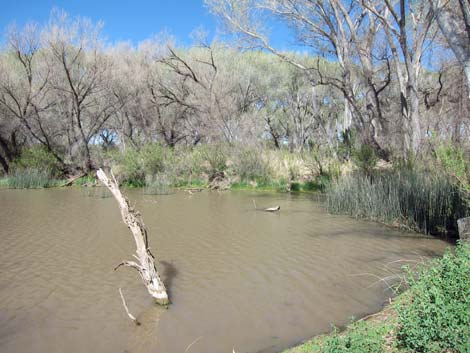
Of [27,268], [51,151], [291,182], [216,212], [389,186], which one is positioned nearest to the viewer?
[27,268]

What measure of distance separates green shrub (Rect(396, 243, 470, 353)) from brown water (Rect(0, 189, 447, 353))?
1.11 meters

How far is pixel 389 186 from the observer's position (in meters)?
8.67

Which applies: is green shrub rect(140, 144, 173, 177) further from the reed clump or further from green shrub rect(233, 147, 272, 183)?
the reed clump

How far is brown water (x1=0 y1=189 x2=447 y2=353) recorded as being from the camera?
11.9 feet

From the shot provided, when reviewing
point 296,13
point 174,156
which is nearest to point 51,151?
point 174,156

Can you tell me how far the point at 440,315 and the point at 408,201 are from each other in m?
6.07

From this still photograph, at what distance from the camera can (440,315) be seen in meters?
2.62

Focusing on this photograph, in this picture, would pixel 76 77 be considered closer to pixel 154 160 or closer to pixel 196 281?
pixel 154 160

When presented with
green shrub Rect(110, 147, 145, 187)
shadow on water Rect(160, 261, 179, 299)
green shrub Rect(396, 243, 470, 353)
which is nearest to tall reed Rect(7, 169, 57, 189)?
green shrub Rect(110, 147, 145, 187)

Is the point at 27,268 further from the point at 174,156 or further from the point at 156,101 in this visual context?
the point at 156,101

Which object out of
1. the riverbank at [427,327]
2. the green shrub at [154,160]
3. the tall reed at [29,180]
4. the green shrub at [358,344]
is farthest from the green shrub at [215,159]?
the green shrub at [358,344]

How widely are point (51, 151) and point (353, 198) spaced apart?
17478mm

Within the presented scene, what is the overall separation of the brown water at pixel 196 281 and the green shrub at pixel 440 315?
3.64ft

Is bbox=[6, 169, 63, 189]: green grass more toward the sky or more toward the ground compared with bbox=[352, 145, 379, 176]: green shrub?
more toward the ground
